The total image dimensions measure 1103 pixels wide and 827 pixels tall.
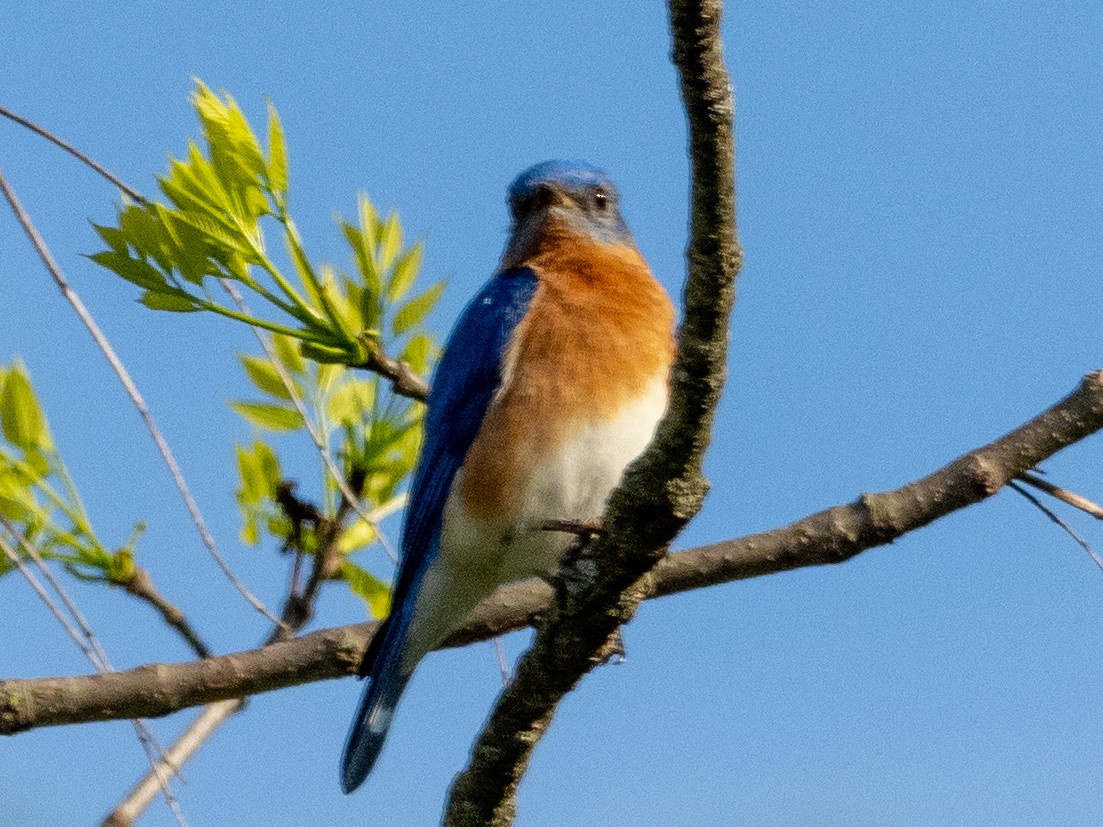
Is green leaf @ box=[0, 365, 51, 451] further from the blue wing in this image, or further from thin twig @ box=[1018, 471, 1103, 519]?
thin twig @ box=[1018, 471, 1103, 519]

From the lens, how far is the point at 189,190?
4730 mm

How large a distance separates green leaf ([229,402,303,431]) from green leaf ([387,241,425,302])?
787 millimetres

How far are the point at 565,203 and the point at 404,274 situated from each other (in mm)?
1172

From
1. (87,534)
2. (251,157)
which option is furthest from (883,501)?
(87,534)

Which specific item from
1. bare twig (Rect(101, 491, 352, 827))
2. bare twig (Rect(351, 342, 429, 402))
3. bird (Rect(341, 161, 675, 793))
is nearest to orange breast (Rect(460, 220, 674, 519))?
bird (Rect(341, 161, 675, 793))

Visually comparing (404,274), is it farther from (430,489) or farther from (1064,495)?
(1064,495)

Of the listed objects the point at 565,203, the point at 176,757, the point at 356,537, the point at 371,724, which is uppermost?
the point at 565,203

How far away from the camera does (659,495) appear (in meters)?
3.52

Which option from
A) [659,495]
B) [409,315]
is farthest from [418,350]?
[659,495]

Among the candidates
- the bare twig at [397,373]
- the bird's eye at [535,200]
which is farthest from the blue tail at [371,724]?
the bird's eye at [535,200]

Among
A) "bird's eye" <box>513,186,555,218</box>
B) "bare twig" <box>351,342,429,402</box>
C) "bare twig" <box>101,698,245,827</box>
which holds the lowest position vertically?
"bare twig" <box>101,698,245,827</box>

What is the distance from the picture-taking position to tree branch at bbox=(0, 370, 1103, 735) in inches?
162

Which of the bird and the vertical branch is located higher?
the bird

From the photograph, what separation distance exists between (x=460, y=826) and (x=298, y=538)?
1608 millimetres
